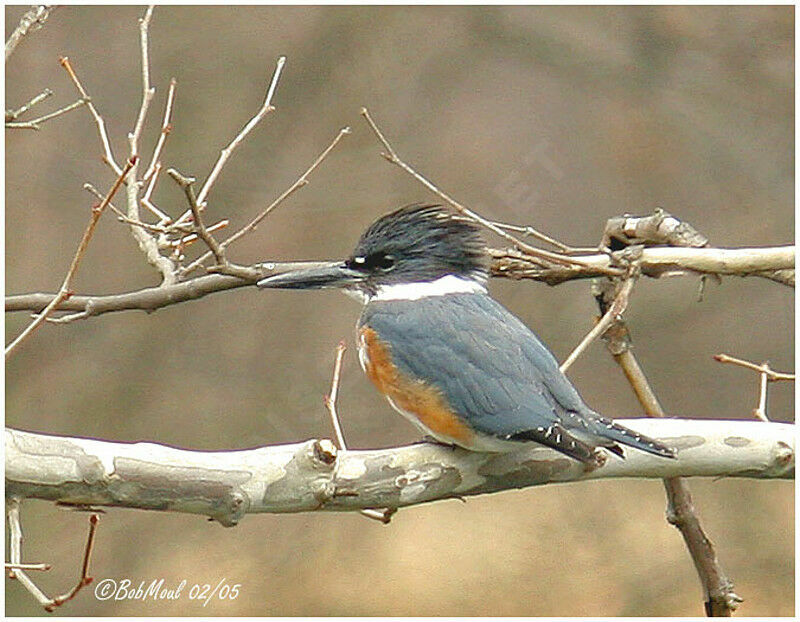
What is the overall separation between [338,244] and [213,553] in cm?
154

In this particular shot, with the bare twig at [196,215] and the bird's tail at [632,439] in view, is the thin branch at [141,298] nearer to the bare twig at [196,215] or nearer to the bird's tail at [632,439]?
the bare twig at [196,215]

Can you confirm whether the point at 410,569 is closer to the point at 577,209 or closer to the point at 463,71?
the point at 577,209

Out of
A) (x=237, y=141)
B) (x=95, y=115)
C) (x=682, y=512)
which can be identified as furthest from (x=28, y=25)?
(x=682, y=512)

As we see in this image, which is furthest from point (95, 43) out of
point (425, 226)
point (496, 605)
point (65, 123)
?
point (496, 605)

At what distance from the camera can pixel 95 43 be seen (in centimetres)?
512

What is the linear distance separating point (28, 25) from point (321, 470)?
95cm

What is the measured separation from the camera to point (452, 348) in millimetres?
2312

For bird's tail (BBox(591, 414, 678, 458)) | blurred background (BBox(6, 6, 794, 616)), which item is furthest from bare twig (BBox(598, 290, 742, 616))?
blurred background (BBox(6, 6, 794, 616))

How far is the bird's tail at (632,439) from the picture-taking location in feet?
6.70

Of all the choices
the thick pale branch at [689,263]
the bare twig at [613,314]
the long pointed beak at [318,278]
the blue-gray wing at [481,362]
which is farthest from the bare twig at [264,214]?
the bare twig at [613,314]

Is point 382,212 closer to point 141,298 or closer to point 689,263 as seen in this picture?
point 689,263

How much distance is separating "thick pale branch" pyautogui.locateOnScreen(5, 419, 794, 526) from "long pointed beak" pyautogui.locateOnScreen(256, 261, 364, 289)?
552 mm

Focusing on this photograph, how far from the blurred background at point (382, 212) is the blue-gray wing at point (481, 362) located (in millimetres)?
2281

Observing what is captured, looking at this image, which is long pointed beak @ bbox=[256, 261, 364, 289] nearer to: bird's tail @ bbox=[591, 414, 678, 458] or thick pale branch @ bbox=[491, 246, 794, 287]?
thick pale branch @ bbox=[491, 246, 794, 287]
